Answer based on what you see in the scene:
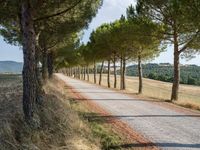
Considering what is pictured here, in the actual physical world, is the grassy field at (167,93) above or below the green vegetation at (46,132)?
below

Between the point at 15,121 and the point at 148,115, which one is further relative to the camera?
the point at 148,115

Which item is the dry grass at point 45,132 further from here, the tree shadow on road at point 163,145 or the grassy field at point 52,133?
the tree shadow on road at point 163,145

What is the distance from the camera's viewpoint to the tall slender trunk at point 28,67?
11508 mm

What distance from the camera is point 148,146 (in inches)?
437

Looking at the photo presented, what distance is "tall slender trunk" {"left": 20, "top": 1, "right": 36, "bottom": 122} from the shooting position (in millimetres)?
11508

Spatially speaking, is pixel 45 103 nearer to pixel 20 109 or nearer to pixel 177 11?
pixel 20 109

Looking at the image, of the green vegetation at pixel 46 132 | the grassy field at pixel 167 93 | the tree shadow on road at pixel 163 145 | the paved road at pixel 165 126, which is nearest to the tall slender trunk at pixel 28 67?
the green vegetation at pixel 46 132

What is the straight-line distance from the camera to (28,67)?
11.6m

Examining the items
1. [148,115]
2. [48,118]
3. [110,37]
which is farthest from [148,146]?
[110,37]

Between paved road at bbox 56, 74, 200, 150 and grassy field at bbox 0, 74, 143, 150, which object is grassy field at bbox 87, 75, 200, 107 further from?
grassy field at bbox 0, 74, 143, 150

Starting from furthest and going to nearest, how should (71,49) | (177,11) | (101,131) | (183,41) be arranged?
(71,49)
(183,41)
(177,11)
(101,131)

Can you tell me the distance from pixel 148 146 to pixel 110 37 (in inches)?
1323

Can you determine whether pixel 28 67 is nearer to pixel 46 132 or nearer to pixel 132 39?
pixel 46 132

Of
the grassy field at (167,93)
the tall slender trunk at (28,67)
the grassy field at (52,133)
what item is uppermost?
the tall slender trunk at (28,67)
